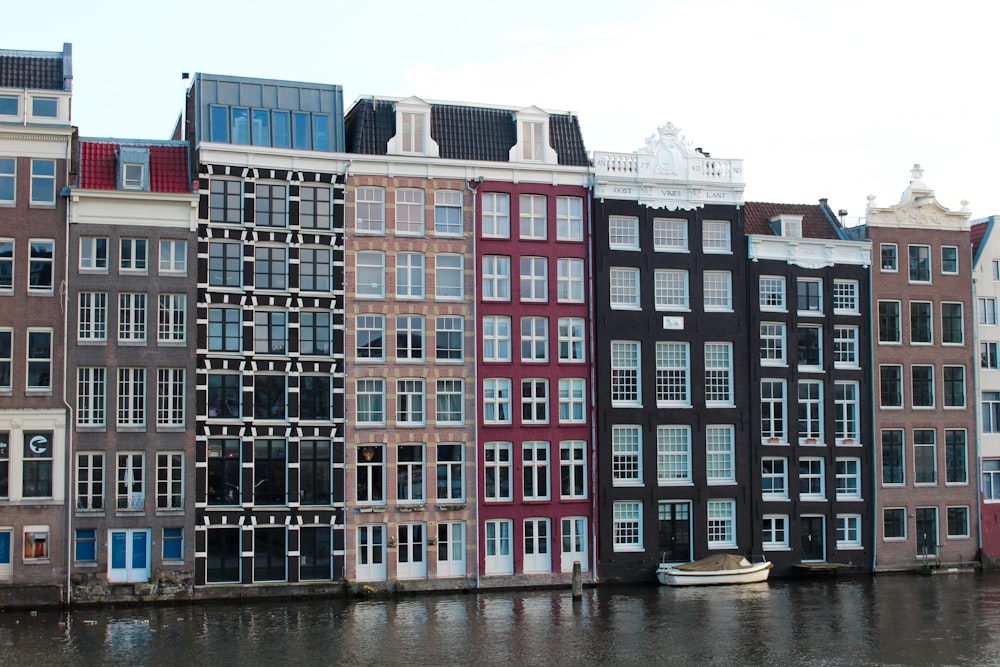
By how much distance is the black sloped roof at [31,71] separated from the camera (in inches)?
2152

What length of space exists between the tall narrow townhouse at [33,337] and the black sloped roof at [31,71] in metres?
0.06

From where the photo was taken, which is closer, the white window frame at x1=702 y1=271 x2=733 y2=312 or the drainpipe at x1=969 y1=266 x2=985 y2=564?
the white window frame at x1=702 y1=271 x2=733 y2=312

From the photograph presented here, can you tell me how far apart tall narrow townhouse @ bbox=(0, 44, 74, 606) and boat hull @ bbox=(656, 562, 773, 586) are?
993 inches

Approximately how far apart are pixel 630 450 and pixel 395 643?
20057 millimetres

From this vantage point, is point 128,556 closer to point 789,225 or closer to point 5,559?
point 5,559

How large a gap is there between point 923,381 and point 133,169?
39.1m

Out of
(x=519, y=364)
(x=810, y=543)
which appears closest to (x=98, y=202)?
(x=519, y=364)

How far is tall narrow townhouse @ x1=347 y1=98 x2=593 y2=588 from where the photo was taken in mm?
57969

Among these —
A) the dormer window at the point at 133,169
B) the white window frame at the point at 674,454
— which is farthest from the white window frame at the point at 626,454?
the dormer window at the point at 133,169

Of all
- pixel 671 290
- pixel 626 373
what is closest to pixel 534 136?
pixel 671 290

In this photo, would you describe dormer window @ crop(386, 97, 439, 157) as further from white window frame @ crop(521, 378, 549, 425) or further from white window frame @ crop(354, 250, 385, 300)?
white window frame @ crop(521, 378, 549, 425)

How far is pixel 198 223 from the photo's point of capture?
5572 centimetres

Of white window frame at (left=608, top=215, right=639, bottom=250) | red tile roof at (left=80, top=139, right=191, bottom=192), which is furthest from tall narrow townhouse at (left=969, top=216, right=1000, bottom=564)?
red tile roof at (left=80, top=139, right=191, bottom=192)

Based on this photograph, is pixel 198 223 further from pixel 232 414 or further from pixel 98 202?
pixel 232 414
